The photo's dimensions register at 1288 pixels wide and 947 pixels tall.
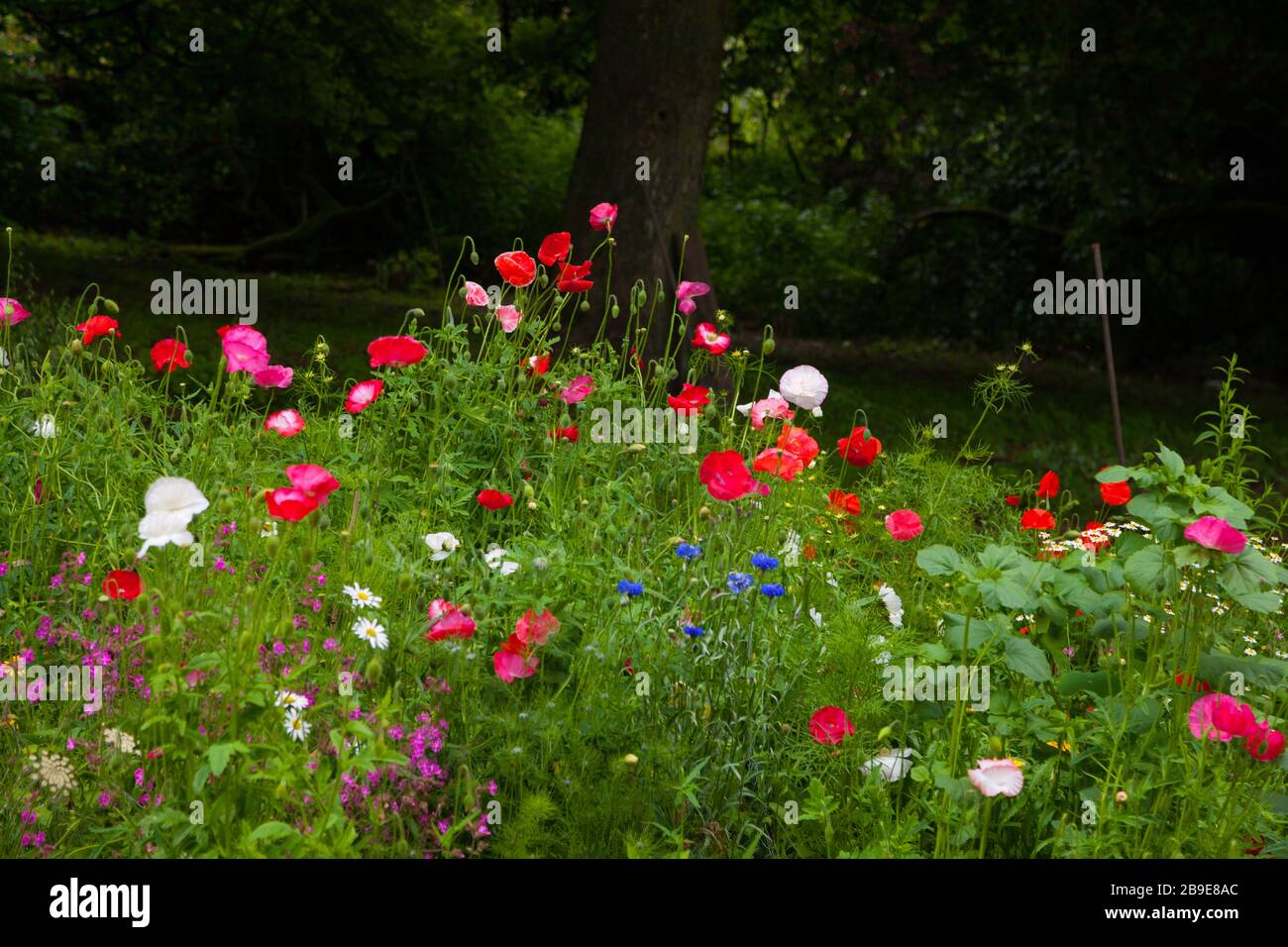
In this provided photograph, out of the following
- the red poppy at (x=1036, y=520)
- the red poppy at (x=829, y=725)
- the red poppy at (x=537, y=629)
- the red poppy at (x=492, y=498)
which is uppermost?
the red poppy at (x=492, y=498)

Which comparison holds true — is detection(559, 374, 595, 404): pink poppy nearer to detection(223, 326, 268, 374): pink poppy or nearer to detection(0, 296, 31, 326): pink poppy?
detection(223, 326, 268, 374): pink poppy

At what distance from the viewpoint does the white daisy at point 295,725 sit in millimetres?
2475

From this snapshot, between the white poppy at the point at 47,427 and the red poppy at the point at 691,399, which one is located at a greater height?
the red poppy at the point at 691,399

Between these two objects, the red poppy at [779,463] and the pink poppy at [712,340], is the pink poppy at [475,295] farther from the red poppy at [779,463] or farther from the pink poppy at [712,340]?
the red poppy at [779,463]

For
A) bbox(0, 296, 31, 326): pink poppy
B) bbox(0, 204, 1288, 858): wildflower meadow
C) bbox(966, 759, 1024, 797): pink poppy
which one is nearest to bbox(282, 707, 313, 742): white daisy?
bbox(0, 204, 1288, 858): wildflower meadow

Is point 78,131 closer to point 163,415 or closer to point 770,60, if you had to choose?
point 770,60

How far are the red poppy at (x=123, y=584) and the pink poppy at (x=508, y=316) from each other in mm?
1740

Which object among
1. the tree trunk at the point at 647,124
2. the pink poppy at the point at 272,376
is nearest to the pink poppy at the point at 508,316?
the pink poppy at the point at 272,376

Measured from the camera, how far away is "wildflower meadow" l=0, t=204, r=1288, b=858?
2.51 meters

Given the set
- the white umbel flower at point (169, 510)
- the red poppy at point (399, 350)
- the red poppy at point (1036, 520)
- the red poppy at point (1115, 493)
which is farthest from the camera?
the red poppy at point (1036, 520)

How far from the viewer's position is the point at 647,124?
8.20 m

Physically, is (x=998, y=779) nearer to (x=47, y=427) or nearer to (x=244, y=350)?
(x=244, y=350)

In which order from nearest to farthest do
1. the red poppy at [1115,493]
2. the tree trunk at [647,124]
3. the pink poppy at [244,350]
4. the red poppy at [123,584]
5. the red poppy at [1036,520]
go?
the red poppy at [123,584], the pink poppy at [244,350], the red poppy at [1115,493], the red poppy at [1036,520], the tree trunk at [647,124]

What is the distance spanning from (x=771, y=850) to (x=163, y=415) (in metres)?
2.62
